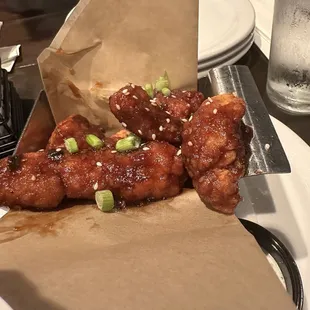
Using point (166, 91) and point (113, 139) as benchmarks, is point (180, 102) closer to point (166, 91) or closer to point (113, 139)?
point (166, 91)

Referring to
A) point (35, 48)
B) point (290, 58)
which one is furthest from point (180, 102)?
point (35, 48)

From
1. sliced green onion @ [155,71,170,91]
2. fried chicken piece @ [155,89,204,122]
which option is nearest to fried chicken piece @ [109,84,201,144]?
fried chicken piece @ [155,89,204,122]

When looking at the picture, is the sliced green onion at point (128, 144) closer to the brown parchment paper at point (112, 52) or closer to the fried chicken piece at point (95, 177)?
the fried chicken piece at point (95, 177)

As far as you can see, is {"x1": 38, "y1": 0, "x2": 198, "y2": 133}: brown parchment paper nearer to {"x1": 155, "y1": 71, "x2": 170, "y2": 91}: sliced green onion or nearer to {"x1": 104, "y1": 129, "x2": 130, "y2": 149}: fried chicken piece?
{"x1": 155, "y1": 71, "x2": 170, "y2": 91}: sliced green onion

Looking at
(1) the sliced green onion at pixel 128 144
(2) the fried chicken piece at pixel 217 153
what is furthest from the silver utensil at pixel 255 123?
(1) the sliced green onion at pixel 128 144

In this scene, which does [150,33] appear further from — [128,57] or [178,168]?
[178,168]

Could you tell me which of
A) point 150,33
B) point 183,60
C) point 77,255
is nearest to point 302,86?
point 183,60
